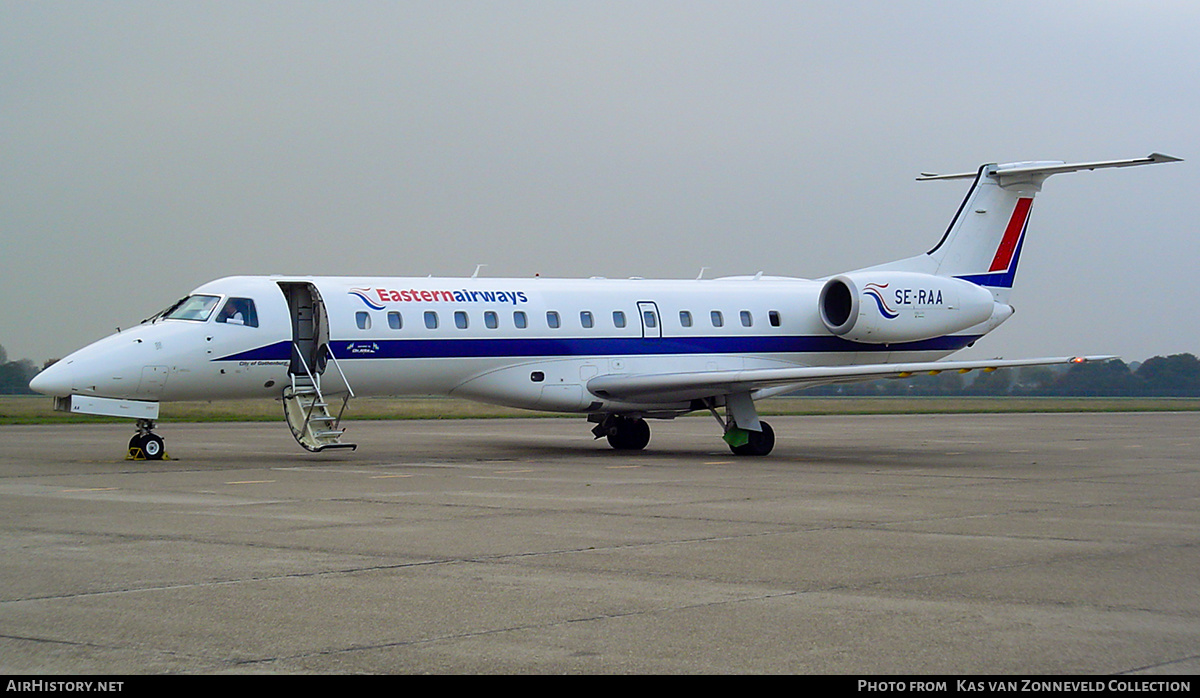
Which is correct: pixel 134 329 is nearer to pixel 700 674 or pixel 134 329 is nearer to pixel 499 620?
pixel 499 620

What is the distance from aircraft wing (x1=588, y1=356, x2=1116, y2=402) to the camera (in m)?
20.5

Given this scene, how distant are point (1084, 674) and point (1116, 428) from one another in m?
30.7

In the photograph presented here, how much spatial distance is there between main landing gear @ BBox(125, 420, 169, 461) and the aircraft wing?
24.5 ft

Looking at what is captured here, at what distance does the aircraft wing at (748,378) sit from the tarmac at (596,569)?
1.82 metres

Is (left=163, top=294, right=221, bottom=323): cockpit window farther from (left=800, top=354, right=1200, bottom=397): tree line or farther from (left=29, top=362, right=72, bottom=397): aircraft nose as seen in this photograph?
(left=800, top=354, right=1200, bottom=397): tree line

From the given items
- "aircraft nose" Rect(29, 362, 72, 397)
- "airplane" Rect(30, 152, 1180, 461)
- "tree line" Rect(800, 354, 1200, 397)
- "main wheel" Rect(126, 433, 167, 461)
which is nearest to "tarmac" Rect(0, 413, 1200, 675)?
"main wheel" Rect(126, 433, 167, 461)

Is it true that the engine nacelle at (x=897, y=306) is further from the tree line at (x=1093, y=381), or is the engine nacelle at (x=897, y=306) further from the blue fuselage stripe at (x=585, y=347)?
the tree line at (x=1093, y=381)

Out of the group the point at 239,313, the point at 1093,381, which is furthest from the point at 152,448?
the point at 1093,381

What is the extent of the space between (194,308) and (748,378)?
9.32 metres

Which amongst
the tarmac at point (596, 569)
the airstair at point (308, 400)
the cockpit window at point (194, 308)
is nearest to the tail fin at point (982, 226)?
the tarmac at point (596, 569)

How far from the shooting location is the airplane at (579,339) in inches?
786

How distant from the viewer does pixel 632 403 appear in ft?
75.9

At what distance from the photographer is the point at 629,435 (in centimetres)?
2462

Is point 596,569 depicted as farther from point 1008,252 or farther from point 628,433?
point 1008,252
